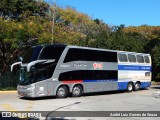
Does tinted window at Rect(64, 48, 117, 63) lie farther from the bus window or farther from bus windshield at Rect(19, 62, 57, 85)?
bus windshield at Rect(19, 62, 57, 85)

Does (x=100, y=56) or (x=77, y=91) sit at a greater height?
(x=100, y=56)

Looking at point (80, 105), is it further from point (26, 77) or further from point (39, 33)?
point (39, 33)

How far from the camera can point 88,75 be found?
25.6 m

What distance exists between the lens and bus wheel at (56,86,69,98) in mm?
23617

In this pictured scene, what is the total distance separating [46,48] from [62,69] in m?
1.96

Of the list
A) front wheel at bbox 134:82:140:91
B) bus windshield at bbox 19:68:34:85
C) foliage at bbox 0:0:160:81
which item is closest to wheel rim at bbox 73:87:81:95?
bus windshield at bbox 19:68:34:85

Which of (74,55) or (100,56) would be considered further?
(100,56)

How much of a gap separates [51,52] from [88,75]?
4.07 metres

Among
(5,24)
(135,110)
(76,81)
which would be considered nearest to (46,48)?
(76,81)

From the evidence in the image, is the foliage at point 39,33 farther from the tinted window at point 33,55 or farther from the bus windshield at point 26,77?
the bus windshield at point 26,77

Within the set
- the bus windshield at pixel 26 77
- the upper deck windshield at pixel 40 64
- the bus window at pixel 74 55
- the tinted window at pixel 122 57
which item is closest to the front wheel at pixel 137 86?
the tinted window at pixel 122 57

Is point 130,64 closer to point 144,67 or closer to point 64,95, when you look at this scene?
point 144,67

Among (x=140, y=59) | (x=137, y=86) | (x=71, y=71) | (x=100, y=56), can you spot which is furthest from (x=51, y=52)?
(x=137, y=86)

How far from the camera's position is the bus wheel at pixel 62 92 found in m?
23.6
